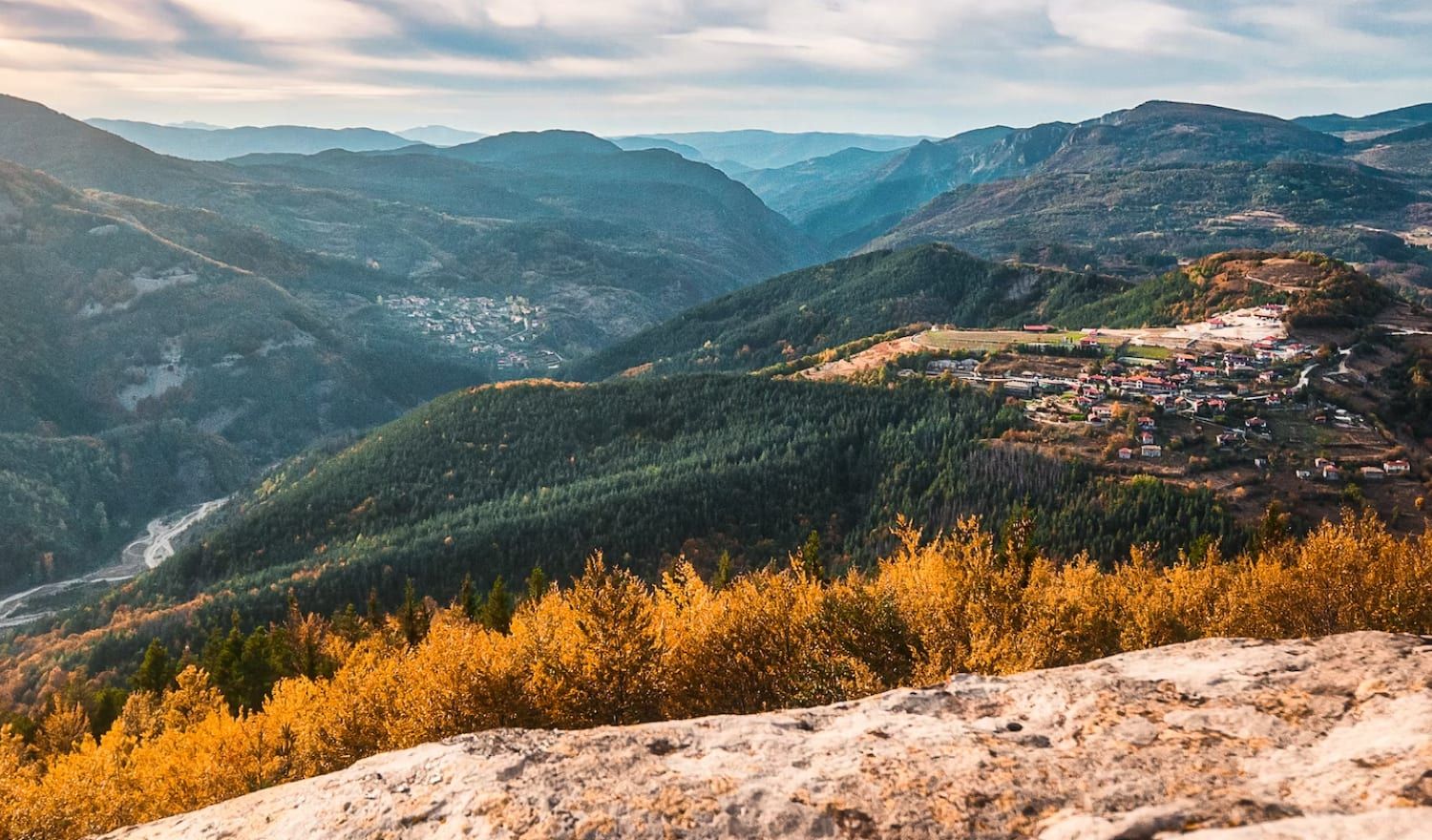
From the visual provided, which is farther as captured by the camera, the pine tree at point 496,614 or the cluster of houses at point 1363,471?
the cluster of houses at point 1363,471

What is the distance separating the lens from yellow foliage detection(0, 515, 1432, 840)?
35.2m

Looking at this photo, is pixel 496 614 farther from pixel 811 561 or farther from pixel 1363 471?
pixel 1363 471

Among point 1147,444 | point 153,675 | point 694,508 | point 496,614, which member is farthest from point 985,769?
point 1147,444

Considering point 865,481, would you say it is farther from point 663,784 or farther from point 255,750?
point 663,784

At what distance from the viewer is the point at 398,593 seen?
140 m

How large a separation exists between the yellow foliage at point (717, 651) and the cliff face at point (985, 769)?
1233 centimetres

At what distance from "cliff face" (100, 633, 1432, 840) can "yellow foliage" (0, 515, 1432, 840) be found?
485 inches

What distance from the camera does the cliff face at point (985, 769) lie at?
15.8 m

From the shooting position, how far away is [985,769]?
59.8ft

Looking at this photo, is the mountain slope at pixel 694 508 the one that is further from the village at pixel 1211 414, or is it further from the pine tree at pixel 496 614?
the pine tree at pixel 496 614

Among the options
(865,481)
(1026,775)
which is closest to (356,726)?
(1026,775)

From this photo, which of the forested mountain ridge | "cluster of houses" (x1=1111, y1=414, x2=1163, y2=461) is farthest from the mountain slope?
"cluster of houses" (x1=1111, y1=414, x2=1163, y2=461)

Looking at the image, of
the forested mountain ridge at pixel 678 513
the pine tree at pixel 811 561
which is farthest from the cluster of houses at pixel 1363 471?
the pine tree at pixel 811 561

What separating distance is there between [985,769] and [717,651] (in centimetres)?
2476
